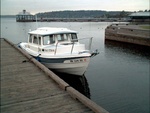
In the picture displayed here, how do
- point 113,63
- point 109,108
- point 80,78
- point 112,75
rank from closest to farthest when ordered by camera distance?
point 109,108
point 80,78
point 112,75
point 113,63

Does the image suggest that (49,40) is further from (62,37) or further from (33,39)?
(33,39)

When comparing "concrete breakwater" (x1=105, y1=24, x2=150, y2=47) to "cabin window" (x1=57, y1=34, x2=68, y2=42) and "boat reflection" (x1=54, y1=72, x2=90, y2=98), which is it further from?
"cabin window" (x1=57, y1=34, x2=68, y2=42)

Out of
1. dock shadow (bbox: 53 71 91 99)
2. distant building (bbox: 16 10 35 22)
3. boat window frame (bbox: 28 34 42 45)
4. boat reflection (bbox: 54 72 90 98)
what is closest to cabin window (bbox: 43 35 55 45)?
boat window frame (bbox: 28 34 42 45)

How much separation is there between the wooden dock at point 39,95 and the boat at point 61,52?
10.4ft

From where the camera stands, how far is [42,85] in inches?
303

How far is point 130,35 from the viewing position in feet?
115

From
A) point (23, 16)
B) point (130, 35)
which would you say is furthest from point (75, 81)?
point (23, 16)

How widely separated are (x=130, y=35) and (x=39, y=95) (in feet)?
102

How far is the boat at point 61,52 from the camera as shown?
12.6m

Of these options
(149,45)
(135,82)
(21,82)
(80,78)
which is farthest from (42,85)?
(149,45)

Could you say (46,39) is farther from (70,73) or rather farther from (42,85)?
(42,85)

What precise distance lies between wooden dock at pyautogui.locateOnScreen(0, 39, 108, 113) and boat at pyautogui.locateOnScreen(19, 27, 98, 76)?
316cm

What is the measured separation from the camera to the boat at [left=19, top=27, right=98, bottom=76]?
12586 millimetres

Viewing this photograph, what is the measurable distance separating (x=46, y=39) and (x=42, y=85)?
6.64 metres
